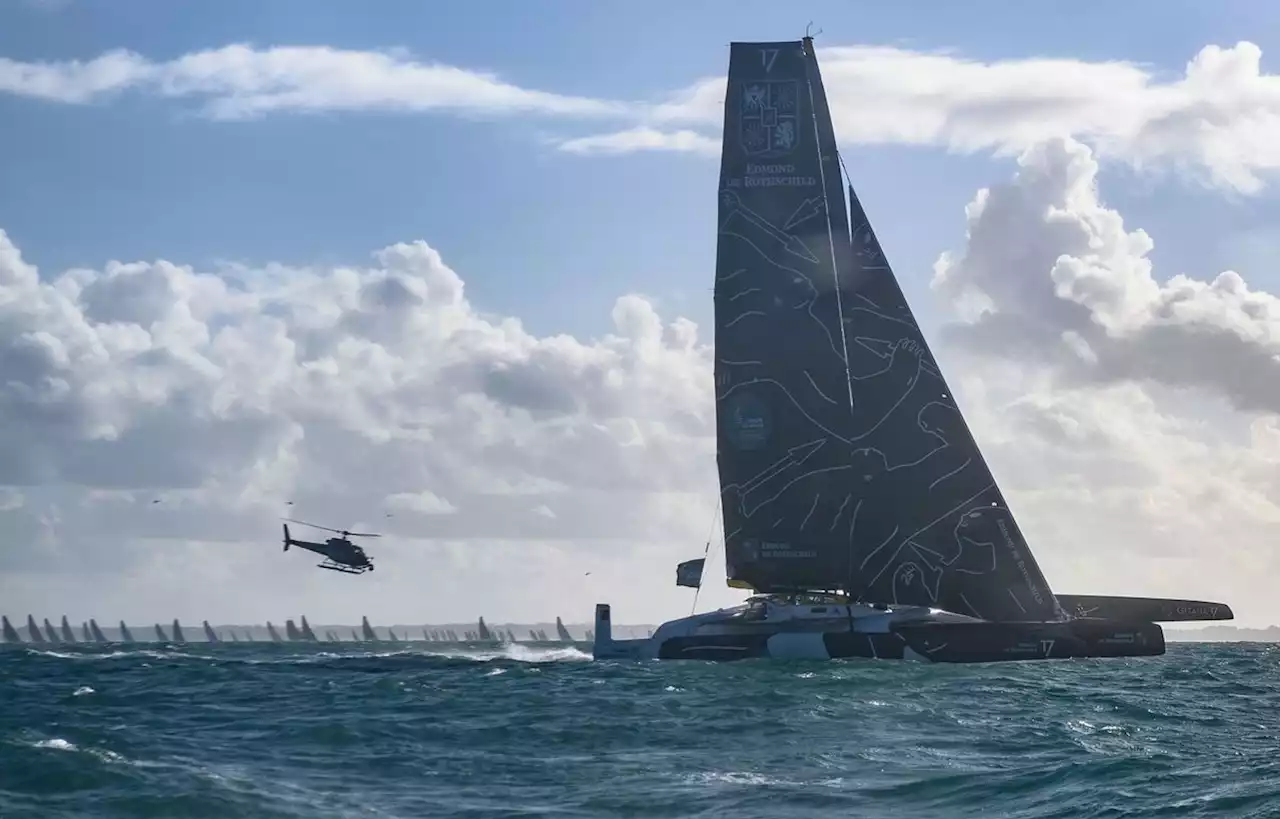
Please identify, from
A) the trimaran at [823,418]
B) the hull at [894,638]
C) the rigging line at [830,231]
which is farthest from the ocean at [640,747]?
the rigging line at [830,231]

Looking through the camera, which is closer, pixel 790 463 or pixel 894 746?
pixel 894 746

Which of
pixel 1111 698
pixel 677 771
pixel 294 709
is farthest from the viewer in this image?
pixel 1111 698

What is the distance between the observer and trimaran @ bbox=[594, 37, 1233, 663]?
61594 millimetres

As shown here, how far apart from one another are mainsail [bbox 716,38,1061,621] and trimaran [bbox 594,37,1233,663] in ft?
0.17

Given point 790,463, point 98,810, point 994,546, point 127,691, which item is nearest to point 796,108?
point 790,463

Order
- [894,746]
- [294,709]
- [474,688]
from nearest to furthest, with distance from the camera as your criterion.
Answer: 1. [894,746]
2. [294,709]
3. [474,688]

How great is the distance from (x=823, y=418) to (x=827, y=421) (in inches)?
7.3

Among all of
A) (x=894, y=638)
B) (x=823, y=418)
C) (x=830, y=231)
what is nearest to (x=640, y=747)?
(x=894, y=638)

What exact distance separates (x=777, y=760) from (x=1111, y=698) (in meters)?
15.3

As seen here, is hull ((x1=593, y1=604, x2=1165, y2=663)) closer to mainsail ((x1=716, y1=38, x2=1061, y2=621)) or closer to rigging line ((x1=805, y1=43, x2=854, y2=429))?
mainsail ((x1=716, y1=38, x2=1061, y2=621))

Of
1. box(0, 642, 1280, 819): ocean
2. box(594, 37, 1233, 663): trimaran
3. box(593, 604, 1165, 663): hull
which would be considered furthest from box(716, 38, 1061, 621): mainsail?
box(0, 642, 1280, 819): ocean

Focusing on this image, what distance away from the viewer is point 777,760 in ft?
99.7

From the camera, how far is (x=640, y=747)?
32125mm

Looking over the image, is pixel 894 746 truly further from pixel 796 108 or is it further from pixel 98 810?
pixel 796 108
